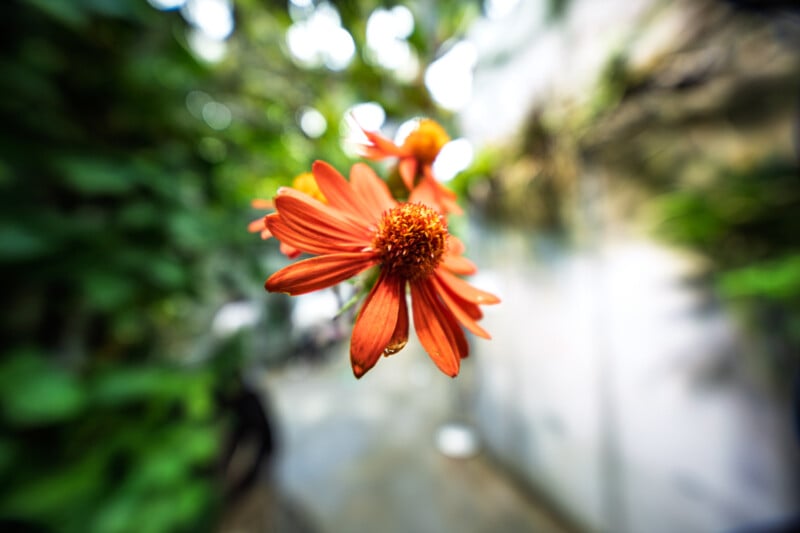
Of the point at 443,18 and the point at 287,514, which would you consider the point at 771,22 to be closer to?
the point at 443,18

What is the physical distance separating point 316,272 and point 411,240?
0.07 meters

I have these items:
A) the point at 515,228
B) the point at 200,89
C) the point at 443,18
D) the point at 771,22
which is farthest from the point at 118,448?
the point at 771,22

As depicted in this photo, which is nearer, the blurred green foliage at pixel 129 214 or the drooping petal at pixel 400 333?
the drooping petal at pixel 400 333

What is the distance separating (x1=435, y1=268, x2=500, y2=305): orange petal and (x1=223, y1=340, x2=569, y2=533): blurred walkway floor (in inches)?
37.2

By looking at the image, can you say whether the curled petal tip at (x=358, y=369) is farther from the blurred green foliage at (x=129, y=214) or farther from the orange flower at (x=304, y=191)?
the blurred green foliage at (x=129, y=214)

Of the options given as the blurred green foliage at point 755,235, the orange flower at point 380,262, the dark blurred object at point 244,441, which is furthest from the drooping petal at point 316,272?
the dark blurred object at point 244,441

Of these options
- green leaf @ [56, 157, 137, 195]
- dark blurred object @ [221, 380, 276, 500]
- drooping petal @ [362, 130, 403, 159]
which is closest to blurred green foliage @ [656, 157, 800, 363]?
drooping petal @ [362, 130, 403, 159]

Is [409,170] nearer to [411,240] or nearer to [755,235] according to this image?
[411,240]

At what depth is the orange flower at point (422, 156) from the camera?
0.72 ft

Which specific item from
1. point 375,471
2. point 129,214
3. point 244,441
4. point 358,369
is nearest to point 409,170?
point 358,369

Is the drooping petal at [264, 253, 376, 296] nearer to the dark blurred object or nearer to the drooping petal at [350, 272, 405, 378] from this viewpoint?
the drooping petal at [350, 272, 405, 378]

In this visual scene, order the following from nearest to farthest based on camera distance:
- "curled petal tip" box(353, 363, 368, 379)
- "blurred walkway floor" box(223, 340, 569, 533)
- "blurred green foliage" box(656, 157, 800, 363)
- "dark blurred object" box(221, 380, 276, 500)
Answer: "curled petal tip" box(353, 363, 368, 379) < "blurred green foliage" box(656, 157, 800, 363) < "dark blurred object" box(221, 380, 276, 500) < "blurred walkway floor" box(223, 340, 569, 533)

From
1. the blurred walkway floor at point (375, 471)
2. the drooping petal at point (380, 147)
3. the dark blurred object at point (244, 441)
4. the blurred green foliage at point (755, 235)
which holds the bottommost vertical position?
the blurred walkway floor at point (375, 471)

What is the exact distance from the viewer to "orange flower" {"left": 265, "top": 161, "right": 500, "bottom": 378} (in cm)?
17
